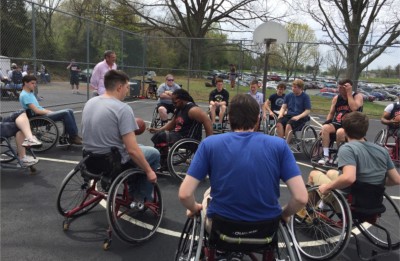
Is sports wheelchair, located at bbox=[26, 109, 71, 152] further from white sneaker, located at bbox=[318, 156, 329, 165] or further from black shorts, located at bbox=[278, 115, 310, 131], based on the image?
white sneaker, located at bbox=[318, 156, 329, 165]

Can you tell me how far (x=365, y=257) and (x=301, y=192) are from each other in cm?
157

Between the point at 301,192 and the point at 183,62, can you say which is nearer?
the point at 301,192

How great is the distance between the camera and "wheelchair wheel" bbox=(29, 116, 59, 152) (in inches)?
220

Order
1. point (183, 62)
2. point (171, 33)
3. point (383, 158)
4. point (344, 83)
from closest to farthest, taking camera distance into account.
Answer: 1. point (383, 158)
2. point (344, 83)
3. point (183, 62)
4. point (171, 33)

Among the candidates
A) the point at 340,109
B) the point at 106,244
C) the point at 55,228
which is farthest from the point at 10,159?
the point at 340,109

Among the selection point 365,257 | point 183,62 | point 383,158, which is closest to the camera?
point 383,158

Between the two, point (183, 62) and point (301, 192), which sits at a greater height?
point (183, 62)

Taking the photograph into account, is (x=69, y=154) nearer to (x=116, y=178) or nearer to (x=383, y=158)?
(x=116, y=178)

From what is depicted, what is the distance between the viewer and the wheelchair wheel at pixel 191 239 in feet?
6.75

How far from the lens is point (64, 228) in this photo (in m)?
3.26

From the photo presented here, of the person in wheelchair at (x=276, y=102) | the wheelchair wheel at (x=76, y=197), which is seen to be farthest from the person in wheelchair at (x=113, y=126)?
the person in wheelchair at (x=276, y=102)

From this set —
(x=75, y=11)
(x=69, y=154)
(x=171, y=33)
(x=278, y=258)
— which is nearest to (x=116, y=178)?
(x=278, y=258)

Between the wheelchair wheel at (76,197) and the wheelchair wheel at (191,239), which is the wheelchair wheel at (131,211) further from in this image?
the wheelchair wheel at (191,239)

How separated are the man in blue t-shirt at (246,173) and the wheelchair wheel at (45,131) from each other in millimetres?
4333
